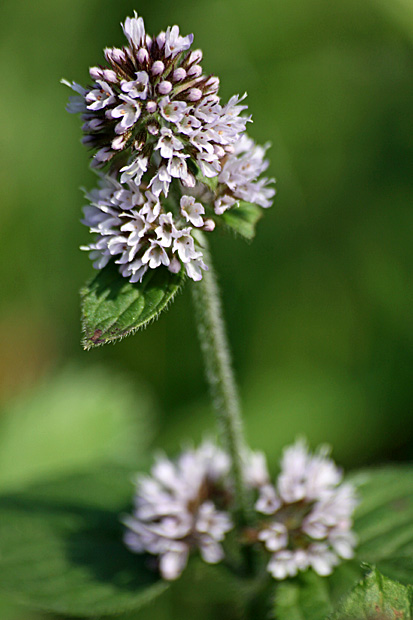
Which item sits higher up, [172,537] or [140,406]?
[140,406]

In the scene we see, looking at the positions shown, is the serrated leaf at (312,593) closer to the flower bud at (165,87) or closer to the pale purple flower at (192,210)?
the pale purple flower at (192,210)

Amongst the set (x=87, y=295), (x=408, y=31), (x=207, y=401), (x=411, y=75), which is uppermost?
(x=408, y=31)

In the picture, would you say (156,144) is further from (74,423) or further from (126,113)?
(74,423)

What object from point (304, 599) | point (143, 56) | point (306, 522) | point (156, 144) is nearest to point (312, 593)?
point (304, 599)

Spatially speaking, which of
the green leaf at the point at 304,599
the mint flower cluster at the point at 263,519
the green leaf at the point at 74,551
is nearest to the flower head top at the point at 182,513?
the mint flower cluster at the point at 263,519

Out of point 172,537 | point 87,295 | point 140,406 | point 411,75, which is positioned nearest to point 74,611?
point 172,537

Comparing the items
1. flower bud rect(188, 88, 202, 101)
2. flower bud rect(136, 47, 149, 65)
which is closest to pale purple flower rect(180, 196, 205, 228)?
flower bud rect(188, 88, 202, 101)

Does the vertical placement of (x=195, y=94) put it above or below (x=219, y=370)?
above

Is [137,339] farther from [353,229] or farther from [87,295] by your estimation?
[87,295]
